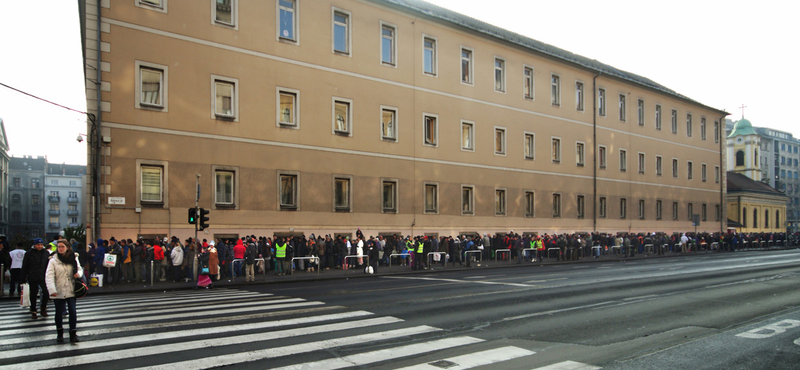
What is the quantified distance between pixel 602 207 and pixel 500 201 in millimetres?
13220

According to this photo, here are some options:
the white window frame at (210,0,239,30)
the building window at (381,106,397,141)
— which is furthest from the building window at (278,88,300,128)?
the building window at (381,106,397,141)

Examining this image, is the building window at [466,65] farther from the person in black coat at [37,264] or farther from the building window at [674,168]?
the building window at [674,168]

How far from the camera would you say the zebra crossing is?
Result: 7.52 meters

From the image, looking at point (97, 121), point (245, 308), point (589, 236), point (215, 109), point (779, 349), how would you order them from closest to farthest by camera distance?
point (779, 349) < point (245, 308) < point (97, 121) < point (215, 109) < point (589, 236)

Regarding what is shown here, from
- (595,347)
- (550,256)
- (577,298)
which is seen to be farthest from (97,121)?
(550,256)

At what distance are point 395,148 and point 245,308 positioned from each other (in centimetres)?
2003

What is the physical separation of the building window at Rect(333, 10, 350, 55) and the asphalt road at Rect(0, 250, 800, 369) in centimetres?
1696

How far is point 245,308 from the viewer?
12438mm

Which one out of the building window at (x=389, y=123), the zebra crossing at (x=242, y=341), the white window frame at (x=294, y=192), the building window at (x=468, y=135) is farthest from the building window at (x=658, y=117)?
the zebra crossing at (x=242, y=341)

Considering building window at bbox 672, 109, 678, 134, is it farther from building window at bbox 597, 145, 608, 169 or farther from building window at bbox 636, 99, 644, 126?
building window at bbox 597, 145, 608, 169

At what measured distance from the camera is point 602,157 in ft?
152

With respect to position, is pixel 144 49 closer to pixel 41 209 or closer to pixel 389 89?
pixel 389 89

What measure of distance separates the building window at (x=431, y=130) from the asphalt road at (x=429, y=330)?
1796 cm

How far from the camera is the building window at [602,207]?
45.6m
